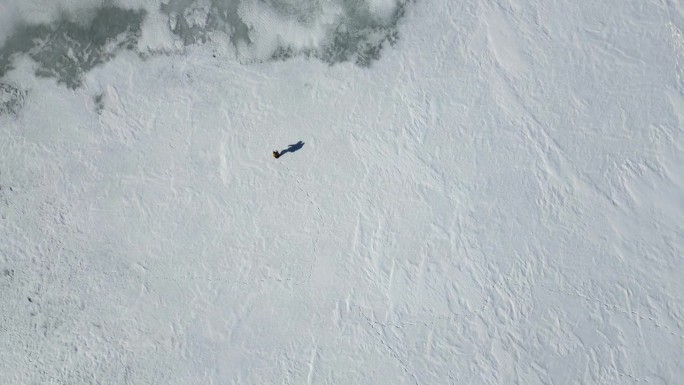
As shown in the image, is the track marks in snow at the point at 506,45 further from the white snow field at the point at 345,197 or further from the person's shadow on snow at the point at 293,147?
the person's shadow on snow at the point at 293,147

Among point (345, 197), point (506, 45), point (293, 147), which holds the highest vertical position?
point (506, 45)

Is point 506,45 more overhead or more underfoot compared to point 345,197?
more overhead

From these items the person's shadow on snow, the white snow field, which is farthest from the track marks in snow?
the person's shadow on snow

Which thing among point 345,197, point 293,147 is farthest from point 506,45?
point 293,147

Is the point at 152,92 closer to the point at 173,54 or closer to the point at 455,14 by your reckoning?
the point at 173,54

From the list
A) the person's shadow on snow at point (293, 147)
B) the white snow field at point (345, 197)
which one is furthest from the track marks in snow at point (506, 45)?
the person's shadow on snow at point (293, 147)

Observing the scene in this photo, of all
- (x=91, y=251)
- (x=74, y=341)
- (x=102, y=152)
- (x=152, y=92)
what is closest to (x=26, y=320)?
(x=74, y=341)

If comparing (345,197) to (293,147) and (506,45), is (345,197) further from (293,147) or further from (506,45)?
(506,45)

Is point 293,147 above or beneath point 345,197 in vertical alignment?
above
